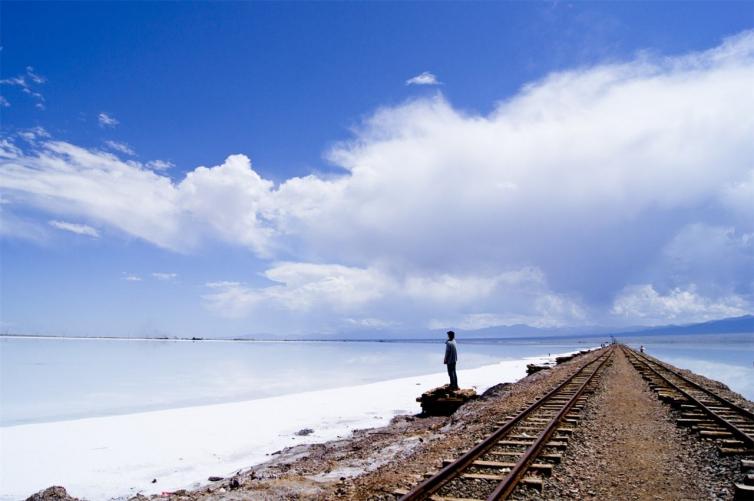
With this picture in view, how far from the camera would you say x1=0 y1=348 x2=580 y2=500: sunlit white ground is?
35.4ft

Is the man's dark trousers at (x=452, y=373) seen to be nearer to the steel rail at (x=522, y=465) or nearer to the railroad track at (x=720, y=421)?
the railroad track at (x=720, y=421)

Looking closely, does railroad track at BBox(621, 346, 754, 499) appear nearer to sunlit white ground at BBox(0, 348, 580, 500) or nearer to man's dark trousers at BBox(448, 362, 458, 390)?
man's dark trousers at BBox(448, 362, 458, 390)

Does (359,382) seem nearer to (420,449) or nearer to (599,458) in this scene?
(420,449)

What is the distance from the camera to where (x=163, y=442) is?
14266 millimetres

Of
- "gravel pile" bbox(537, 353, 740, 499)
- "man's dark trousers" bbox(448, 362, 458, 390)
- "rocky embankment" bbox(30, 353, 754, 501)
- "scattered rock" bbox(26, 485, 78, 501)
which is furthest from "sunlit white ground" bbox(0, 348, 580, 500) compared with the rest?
"gravel pile" bbox(537, 353, 740, 499)

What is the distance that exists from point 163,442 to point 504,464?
10.4m

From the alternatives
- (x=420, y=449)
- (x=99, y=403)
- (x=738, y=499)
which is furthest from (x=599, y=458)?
(x=99, y=403)

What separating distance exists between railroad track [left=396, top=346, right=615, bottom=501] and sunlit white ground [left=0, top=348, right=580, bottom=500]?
587 cm

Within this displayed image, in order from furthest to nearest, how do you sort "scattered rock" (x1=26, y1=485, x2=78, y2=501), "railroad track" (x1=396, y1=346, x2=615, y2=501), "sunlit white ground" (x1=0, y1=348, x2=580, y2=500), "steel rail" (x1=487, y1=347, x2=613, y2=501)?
1. "sunlit white ground" (x1=0, y1=348, x2=580, y2=500)
2. "scattered rock" (x1=26, y1=485, x2=78, y2=501)
3. "railroad track" (x1=396, y1=346, x2=615, y2=501)
4. "steel rail" (x1=487, y1=347, x2=613, y2=501)

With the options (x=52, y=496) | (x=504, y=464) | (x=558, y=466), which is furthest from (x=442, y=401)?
(x=52, y=496)

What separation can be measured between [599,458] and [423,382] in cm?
2268

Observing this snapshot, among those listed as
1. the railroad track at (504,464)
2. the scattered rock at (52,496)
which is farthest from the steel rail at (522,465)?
the scattered rock at (52,496)

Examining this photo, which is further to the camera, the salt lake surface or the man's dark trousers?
the man's dark trousers

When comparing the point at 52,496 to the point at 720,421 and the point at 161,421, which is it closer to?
the point at 161,421
